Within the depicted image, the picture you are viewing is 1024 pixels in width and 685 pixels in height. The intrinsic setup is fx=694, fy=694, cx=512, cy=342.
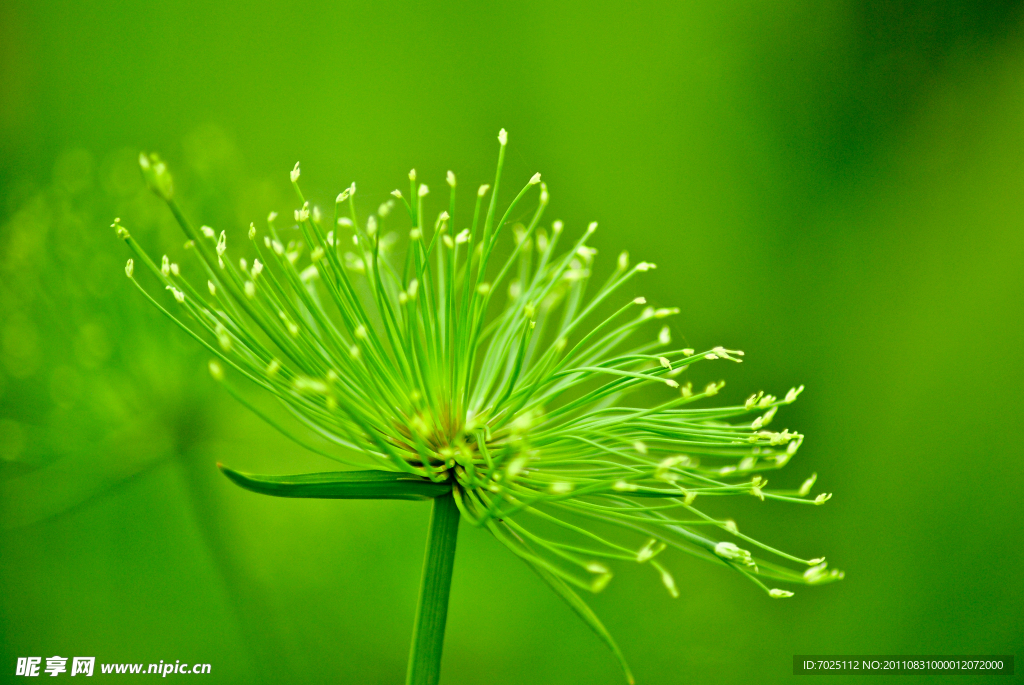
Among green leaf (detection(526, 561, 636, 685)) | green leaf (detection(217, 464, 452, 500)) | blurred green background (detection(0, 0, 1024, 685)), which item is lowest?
green leaf (detection(526, 561, 636, 685))

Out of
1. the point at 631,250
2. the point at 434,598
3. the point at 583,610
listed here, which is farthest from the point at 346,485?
the point at 631,250

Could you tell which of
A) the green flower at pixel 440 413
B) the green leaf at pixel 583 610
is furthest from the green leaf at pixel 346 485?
the green leaf at pixel 583 610

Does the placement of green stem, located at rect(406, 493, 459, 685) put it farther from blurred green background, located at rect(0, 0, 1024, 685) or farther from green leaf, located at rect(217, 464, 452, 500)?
blurred green background, located at rect(0, 0, 1024, 685)

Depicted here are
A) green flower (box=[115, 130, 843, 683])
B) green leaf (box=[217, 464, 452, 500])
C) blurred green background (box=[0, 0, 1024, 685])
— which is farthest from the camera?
blurred green background (box=[0, 0, 1024, 685])

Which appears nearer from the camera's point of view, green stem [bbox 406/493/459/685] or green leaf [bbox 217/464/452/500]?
green leaf [bbox 217/464/452/500]

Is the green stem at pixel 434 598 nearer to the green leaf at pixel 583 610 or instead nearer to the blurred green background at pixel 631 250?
the green leaf at pixel 583 610

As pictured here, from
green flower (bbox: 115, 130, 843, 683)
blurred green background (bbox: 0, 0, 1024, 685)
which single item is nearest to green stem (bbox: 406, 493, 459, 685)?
green flower (bbox: 115, 130, 843, 683)
